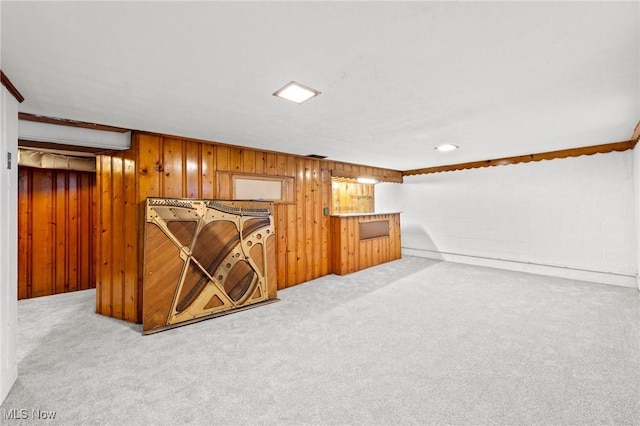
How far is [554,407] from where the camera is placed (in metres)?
1.62

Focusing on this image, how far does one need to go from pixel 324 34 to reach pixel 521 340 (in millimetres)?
2987

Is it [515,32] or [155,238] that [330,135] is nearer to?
[515,32]

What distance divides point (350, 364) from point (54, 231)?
4.87m

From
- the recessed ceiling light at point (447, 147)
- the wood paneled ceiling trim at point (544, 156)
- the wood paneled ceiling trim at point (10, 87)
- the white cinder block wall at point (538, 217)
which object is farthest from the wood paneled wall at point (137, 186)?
the white cinder block wall at point (538, 217)

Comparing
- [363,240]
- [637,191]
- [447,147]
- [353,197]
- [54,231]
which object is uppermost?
[447,147]

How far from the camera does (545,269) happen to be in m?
4.67

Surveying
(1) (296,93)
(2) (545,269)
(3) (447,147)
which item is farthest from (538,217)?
(1) (296,93)

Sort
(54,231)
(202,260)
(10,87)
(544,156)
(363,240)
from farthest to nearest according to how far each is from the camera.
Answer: (363,240)
(544,156)
(54,231)
(202,260)
(10,87)

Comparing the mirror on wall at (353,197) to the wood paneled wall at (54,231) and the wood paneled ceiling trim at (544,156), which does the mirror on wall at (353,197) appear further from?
the wood paneled wall at (54,231)

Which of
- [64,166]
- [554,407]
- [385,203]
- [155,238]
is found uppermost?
[64,166]

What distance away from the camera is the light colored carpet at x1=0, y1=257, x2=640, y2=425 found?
162cm

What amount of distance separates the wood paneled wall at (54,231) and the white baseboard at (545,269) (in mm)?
6712

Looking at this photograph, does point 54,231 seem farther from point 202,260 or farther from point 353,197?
point 353,197

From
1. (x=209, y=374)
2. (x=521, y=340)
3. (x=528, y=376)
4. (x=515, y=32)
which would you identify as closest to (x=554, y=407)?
(x=528, y=376)
